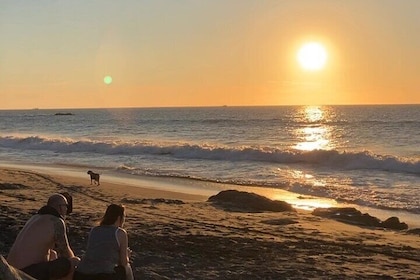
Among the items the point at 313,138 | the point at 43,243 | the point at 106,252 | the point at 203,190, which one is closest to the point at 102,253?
the point at 106,252

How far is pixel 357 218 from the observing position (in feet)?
43.3

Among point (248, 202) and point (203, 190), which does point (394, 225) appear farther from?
point (203, 190)

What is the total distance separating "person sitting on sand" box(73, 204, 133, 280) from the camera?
18.7 ft

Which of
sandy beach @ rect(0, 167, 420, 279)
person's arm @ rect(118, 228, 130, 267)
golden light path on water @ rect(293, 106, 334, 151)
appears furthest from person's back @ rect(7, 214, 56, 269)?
golden light path on water @ rect(293, 106, 334, 151)

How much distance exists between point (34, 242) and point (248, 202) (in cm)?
943

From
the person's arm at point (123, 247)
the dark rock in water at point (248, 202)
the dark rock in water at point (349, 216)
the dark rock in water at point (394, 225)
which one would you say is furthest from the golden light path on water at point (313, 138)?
the person's arm at point (123, 247)

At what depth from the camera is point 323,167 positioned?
2898cm

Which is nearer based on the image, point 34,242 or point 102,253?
point 34,242

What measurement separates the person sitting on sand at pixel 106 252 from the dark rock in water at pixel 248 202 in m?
8.40

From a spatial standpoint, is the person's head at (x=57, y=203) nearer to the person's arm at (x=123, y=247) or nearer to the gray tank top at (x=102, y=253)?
the gray tank top at (x=102, y=253)

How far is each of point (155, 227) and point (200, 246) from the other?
5.28ft

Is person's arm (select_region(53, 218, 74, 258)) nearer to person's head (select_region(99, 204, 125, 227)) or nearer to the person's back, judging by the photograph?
the person's back

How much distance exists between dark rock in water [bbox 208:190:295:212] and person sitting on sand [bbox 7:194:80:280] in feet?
28.3

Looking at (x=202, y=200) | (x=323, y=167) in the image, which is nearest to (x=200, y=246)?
(x=202, y=200)
